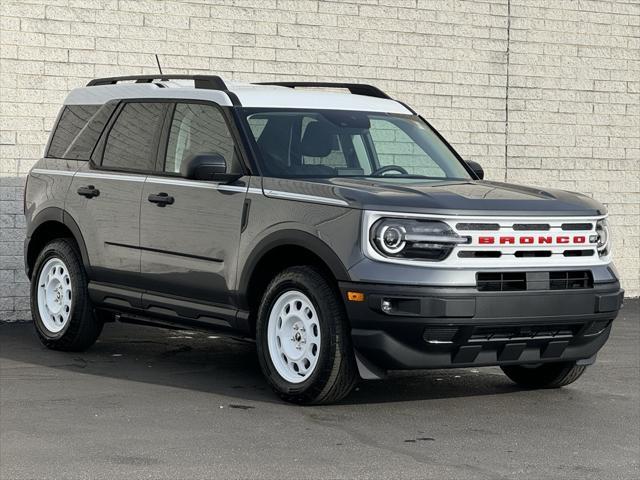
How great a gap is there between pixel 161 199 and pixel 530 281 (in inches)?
103

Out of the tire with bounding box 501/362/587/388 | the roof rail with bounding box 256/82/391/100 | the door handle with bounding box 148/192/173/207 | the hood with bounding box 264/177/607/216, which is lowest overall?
the tire with bounding box 501/362/587/388

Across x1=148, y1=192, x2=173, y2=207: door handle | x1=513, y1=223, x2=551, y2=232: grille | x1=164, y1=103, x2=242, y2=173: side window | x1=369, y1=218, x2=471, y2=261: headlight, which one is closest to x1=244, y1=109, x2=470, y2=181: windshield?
x1=164, y1=103, x2=242, y2=173: side window

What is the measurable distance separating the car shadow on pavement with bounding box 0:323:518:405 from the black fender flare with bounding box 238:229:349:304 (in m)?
0.73

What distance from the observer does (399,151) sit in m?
9.60

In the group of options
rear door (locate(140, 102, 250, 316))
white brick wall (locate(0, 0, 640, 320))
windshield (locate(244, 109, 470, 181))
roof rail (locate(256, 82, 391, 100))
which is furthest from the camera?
white brick wall (locate(0, 0, 640, 320))

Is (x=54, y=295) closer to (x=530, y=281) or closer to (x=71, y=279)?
(x=71, y=279)

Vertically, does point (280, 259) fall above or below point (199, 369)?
above

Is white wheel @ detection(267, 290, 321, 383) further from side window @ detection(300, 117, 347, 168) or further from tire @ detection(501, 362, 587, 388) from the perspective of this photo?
tire @ detection(501, 362, 587, 388)

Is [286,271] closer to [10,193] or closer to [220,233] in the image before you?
[220,233]

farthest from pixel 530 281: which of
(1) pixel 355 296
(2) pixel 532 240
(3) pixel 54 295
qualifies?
(3) pixel 54 295

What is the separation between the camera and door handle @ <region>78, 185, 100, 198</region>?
9.98m

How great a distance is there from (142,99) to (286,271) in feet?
7.27

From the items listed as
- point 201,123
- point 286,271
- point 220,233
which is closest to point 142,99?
point 201,123

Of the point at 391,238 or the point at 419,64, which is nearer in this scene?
the point at 391,238
